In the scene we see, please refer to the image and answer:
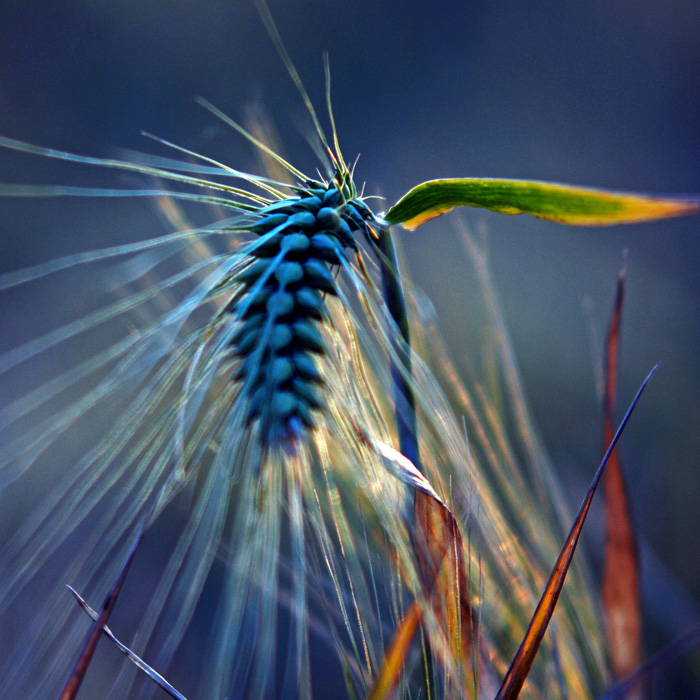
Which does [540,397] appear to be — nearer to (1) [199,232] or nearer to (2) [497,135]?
(2) [497,135]

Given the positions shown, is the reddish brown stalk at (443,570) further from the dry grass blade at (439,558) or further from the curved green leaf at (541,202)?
the curved green leaf at (541,202)

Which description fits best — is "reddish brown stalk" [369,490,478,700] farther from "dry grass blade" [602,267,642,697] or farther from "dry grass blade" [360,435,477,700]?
"dry grass blade" [602,267,642,697]

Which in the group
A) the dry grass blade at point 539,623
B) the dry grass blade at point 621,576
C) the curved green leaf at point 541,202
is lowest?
the dry grass blade at point 621,576

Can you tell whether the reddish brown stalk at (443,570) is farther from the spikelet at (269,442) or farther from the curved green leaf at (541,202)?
the curved green leaf at (541,202)

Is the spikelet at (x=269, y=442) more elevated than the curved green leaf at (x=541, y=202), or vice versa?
the curved green leaf at (x=541, y=202)

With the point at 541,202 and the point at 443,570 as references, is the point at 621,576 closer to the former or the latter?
the point at 443,570

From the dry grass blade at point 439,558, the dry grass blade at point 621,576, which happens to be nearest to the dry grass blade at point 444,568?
the dry grass blade at point 439,558

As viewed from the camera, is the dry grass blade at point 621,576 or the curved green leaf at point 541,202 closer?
the curved green leaf at point 541,202

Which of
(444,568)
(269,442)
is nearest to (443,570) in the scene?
(444,568)

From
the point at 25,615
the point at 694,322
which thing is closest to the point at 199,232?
the point at 25,615
